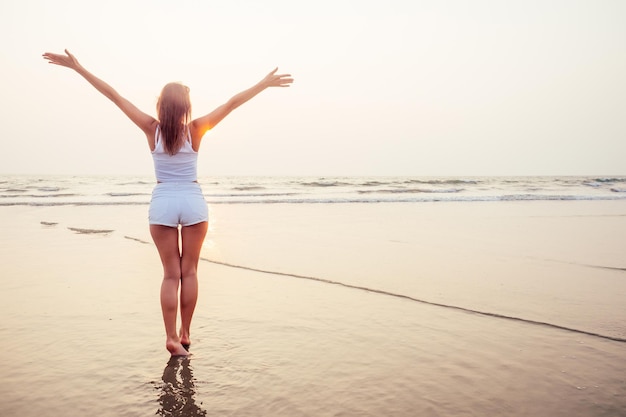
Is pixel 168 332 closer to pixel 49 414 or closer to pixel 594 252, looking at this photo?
pixel 49 414

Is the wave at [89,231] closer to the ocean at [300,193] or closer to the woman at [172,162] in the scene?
the woman at [172,162]

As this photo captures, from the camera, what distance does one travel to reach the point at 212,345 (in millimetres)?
3654

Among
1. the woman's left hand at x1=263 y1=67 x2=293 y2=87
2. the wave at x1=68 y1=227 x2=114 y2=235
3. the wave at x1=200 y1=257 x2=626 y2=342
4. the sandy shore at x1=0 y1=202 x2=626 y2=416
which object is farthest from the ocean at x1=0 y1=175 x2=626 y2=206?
the woman's left hand at x1=263 y1=67 x2=293 y2=87

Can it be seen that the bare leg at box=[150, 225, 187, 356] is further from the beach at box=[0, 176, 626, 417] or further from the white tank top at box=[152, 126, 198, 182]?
the white tank top at box=[152, 126, 198, 182]

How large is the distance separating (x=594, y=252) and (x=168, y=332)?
6.57 m

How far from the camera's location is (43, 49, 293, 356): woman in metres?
3.40

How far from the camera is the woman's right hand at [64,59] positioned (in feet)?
11.5

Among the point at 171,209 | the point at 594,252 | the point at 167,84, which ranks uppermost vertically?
the point at 167,84

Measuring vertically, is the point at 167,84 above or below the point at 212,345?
above

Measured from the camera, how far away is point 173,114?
337 centimetres

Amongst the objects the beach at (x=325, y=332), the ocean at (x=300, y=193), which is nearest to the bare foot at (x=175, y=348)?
the beach at (x=325, y=332)

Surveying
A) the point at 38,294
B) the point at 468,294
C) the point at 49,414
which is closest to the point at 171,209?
the point at 49,414

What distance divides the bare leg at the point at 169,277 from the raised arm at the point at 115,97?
2.26ft

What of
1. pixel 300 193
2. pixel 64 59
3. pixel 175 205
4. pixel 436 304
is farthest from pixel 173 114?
pixel 300 193
